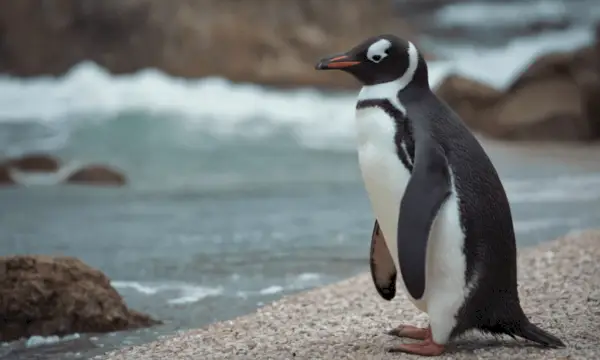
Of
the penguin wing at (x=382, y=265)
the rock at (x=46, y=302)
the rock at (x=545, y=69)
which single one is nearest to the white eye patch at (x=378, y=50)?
the penguin wing at (x=382, y=265)

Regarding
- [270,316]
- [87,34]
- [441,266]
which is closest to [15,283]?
[270,316]

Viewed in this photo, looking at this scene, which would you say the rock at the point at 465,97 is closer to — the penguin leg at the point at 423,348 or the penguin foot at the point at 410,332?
the penguin foot at the point at 410,332

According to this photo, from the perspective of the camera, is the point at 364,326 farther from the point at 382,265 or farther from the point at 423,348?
the point at 423,348

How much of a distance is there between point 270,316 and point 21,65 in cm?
1101

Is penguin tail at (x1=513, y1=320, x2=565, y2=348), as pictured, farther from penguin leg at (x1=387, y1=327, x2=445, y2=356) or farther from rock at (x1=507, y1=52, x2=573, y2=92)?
rock at (x1=507, y1=52, x2=573, y2=92)

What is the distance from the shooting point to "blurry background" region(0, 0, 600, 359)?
17.8 feet

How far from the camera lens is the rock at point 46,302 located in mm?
3514

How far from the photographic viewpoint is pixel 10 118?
1198 cm

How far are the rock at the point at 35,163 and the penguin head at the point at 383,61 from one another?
8192 mm

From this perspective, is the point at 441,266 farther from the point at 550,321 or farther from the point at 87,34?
the point at 87,34

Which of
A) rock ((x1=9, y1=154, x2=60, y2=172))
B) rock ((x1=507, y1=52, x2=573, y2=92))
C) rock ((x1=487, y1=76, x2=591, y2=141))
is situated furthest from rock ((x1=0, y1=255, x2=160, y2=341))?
rock ((x1=507, y1=52, x2=573, y2=92))

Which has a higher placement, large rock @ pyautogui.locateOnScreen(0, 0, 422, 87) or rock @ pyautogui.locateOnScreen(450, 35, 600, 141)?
large rock @ pyautogui.locateOnScreen(0, 0, 422, 87)

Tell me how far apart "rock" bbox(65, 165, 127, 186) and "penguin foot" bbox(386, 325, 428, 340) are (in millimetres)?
7086

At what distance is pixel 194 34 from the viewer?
585 inches
